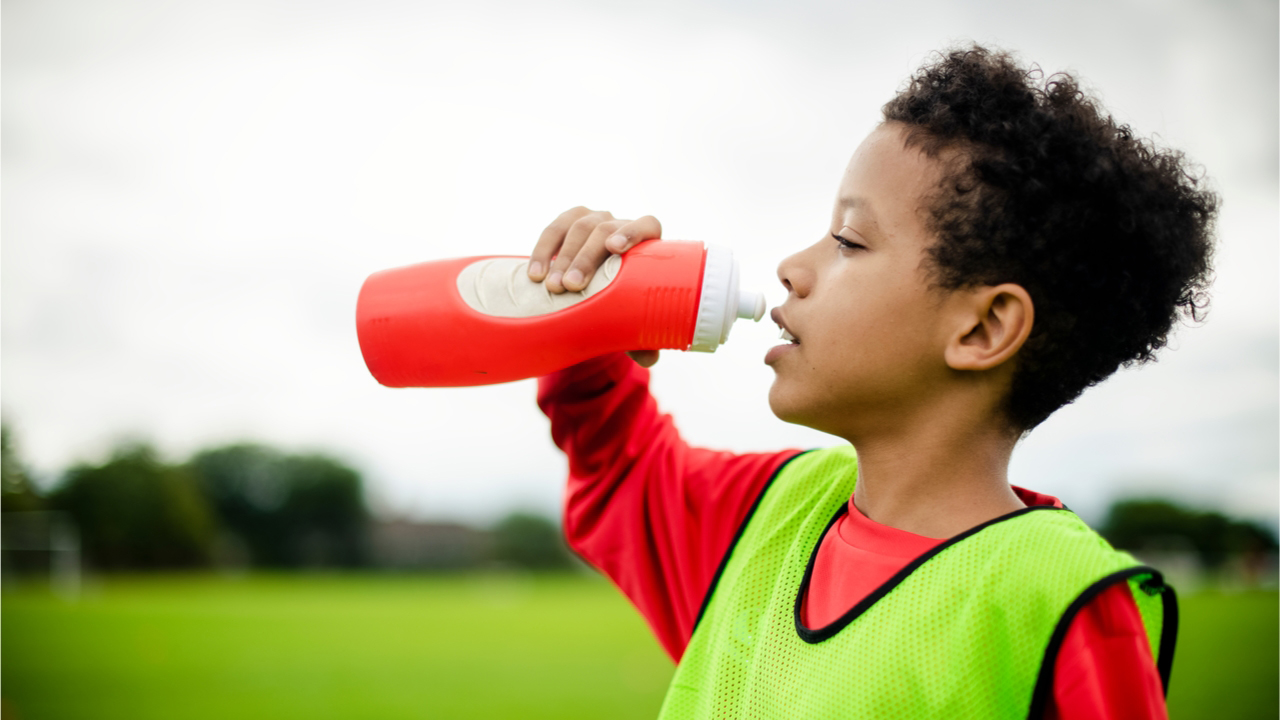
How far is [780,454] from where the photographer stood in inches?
51.1

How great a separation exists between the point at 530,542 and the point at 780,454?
Answer: 117 feet

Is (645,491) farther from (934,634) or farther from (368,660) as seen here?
(368,660)

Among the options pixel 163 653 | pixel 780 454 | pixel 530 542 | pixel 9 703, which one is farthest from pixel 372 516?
pixel 780 454

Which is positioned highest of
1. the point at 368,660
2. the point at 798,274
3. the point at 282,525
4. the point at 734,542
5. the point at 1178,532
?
the point at 798,274

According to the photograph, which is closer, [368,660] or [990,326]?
[990,326]

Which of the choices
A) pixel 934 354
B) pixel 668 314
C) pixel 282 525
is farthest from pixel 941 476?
pixel 282 525

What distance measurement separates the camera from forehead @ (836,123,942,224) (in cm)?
104

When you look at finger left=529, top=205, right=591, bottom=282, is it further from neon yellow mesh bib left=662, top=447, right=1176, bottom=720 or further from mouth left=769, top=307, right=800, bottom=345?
neon yellow mesh bib left=662, top=447, right=1176, bottom=720

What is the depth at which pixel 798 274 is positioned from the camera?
1.09 m

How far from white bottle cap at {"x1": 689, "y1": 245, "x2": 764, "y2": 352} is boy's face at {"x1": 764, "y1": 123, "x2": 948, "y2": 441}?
0.18 ft

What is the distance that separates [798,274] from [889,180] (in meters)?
0.16

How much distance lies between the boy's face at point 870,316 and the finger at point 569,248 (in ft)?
0.86

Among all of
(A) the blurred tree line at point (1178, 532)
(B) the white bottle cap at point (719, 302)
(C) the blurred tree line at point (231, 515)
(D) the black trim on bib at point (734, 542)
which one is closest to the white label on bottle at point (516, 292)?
(B) the white bottle cap at point (719, 302)

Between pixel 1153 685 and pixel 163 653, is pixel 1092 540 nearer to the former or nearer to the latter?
pixel 1153 685
